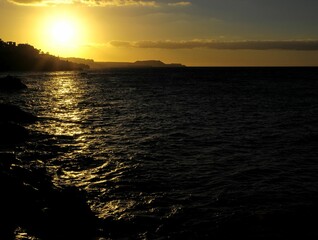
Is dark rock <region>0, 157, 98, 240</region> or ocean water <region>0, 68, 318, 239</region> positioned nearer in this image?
dark rock <region>0, 157, 98, 240</region>

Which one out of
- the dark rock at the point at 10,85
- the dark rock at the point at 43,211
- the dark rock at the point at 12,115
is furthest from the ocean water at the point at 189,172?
the dark rock at the point at 10,85

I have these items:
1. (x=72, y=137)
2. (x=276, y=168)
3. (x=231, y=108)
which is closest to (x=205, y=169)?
(x=276, y=168)

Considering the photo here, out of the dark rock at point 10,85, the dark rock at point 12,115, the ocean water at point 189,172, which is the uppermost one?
the dark rock at point 10,85

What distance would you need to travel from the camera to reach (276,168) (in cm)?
2489

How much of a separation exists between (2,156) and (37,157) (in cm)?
446

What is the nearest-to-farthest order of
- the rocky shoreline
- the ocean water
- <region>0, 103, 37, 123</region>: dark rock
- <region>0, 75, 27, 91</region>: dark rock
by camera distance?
the rocky shoreline < the ocean water < <region>0, 103, 37, 123</region>: dark rock < <region>0, 75, 27, 91</region>: dark rock

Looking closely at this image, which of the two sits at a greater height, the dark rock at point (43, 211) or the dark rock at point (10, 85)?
the dark rock at point (10, 85)

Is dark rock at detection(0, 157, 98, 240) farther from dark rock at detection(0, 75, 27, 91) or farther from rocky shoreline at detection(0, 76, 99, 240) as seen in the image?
dark rock at detection(0, 75, 27, 91)

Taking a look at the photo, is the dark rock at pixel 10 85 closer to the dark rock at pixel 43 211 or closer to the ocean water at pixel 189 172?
the ocean water at pixel 189 172

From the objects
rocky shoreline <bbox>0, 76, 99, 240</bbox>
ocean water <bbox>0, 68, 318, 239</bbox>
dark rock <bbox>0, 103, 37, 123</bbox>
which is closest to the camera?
rocky shoreline <bbox>0, 76, 99, 240</bbox>

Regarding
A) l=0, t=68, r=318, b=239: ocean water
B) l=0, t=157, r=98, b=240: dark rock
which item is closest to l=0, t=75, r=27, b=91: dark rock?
l=0, t=68, r=318, b=239: ocean water

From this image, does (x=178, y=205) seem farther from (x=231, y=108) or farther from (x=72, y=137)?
(x=231, y=108)

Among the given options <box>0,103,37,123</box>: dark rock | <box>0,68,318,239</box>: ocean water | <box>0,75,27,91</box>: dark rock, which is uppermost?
<box>0,75,27,91</box>: dark rock

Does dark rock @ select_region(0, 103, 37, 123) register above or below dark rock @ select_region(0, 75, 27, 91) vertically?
below
